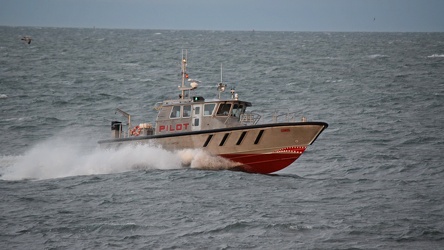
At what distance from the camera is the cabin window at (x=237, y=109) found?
107 feet

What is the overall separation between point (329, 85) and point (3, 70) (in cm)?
4149

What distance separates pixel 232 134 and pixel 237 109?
4.91ft

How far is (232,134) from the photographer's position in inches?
1254

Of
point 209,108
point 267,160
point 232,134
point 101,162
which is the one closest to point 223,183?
point 232,134

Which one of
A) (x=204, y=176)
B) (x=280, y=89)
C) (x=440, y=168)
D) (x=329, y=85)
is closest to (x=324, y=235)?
(x=204, y=176)

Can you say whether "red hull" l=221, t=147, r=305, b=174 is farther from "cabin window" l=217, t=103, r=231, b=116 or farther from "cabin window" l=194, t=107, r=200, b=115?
"cabin window" l=194, t=107, r=200, b=115

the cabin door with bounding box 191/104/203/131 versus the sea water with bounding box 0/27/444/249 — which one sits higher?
the cabin door with bounding box 191/104/203/131

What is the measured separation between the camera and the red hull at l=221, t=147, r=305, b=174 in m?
32.0

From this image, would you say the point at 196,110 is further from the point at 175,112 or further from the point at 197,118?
the point at 175,112

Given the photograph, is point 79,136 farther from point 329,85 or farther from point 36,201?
point 329,85

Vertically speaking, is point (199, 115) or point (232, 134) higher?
point (199, 115)

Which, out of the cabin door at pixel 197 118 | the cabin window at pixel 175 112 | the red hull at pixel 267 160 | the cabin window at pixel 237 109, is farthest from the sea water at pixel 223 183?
the cabin window at pixel 237 109

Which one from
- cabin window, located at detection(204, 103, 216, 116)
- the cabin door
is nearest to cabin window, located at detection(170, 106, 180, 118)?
the cabin door

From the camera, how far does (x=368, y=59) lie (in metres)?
112
